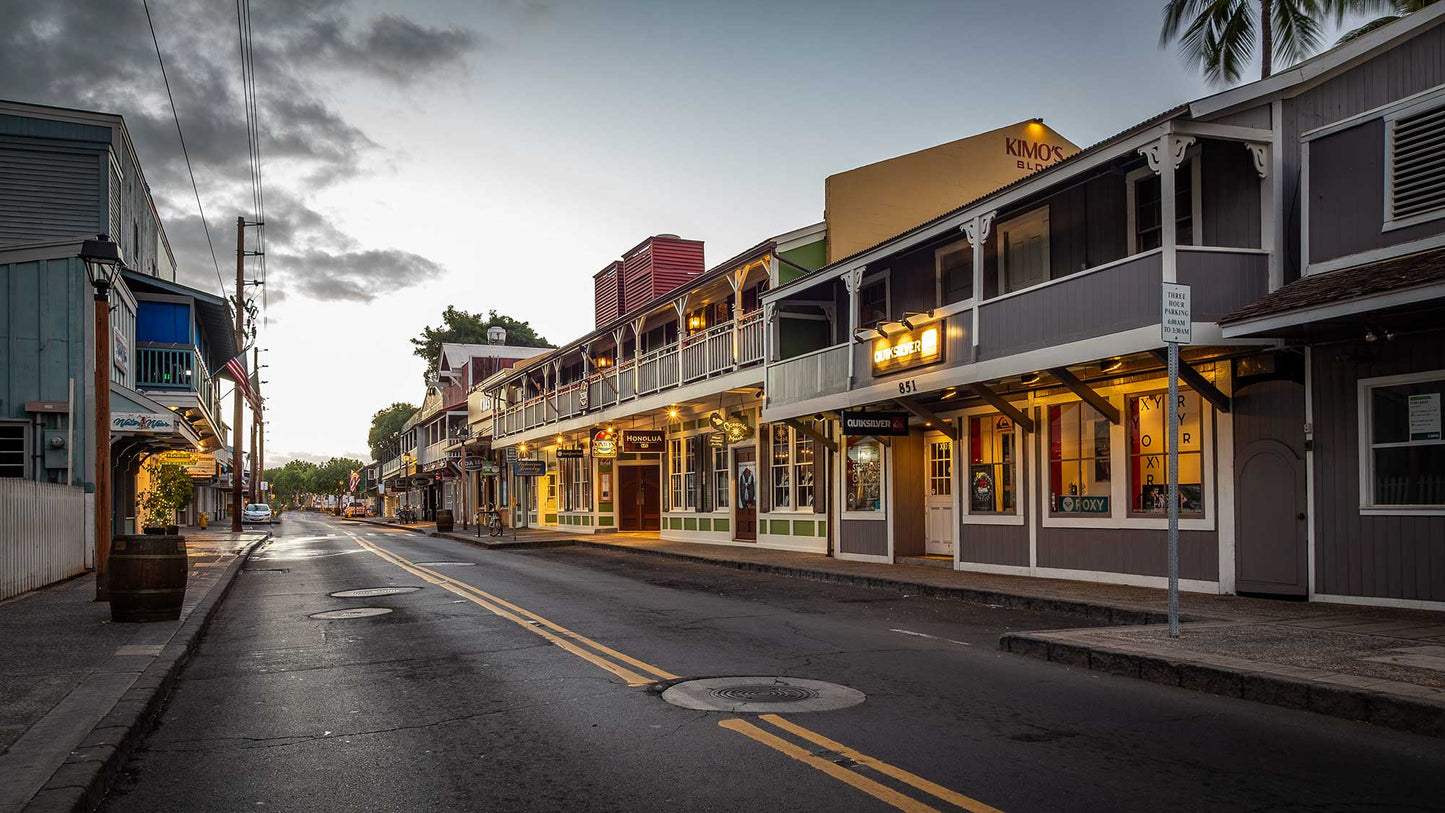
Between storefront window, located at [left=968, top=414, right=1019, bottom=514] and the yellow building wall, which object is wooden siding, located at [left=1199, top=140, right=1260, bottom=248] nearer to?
storefront window, located at [left=968, top=414, right=1019, bottom=514]

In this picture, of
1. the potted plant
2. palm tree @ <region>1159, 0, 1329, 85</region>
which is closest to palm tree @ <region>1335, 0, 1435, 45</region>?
palm tree @ <region>1159, 0, 1329, 85</region>

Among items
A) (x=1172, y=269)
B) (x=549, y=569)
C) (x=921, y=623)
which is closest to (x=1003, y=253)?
(x=1172, y=269)

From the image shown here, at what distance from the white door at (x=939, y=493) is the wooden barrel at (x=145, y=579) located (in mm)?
12384

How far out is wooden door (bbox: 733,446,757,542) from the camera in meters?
25.6

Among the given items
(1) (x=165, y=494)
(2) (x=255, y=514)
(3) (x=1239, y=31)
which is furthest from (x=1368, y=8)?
(2) (x=255, y=514)

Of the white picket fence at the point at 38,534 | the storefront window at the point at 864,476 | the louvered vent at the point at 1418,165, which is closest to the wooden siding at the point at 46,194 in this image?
the white picket fence at the point at 38,534

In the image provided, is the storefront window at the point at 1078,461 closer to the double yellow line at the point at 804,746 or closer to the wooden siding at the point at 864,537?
the wooden siding at the point at 864,537

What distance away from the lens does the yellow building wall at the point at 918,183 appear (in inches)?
887

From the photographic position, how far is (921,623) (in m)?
11.8

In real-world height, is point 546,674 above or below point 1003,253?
below

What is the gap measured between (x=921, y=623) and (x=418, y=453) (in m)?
67.4

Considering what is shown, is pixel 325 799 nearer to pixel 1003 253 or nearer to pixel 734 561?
pixel 1003 253

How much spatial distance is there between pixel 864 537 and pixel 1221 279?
379 inches

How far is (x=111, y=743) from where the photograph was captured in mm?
5750
